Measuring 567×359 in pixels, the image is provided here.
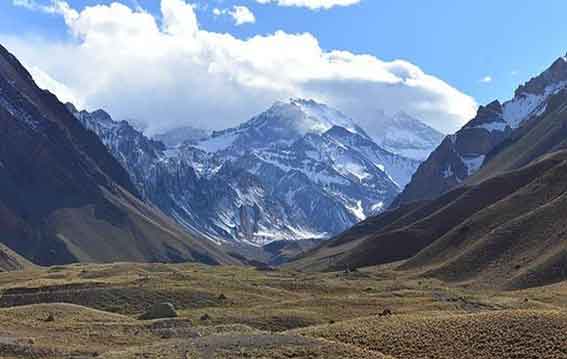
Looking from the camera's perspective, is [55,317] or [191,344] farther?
[55,317]

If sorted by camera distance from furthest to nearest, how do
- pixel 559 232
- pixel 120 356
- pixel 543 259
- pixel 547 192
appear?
pixel 547 192, pixel 559 232, pixel 543 259, pixel 120 356

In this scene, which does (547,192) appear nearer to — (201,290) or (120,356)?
(201,290)

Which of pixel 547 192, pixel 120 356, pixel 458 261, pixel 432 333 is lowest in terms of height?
pixel 120 356

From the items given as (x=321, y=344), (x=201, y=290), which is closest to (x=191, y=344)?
(x=321, y=344)

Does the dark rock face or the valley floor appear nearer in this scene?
the valley floor

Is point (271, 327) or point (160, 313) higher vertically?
point (271, 327)

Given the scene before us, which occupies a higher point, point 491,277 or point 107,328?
point 491,277

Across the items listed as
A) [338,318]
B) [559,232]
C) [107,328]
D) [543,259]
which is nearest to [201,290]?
[338,318]

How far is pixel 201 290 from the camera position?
97.4 m

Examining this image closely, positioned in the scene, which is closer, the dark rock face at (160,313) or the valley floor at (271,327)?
the valley floor at (271,327)

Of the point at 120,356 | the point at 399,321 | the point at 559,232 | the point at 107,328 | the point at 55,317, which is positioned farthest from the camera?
the point at 559,232

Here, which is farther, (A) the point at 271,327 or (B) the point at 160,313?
(B) the point at 160,313

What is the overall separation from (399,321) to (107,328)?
22668mm

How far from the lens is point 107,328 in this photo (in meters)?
63.5
